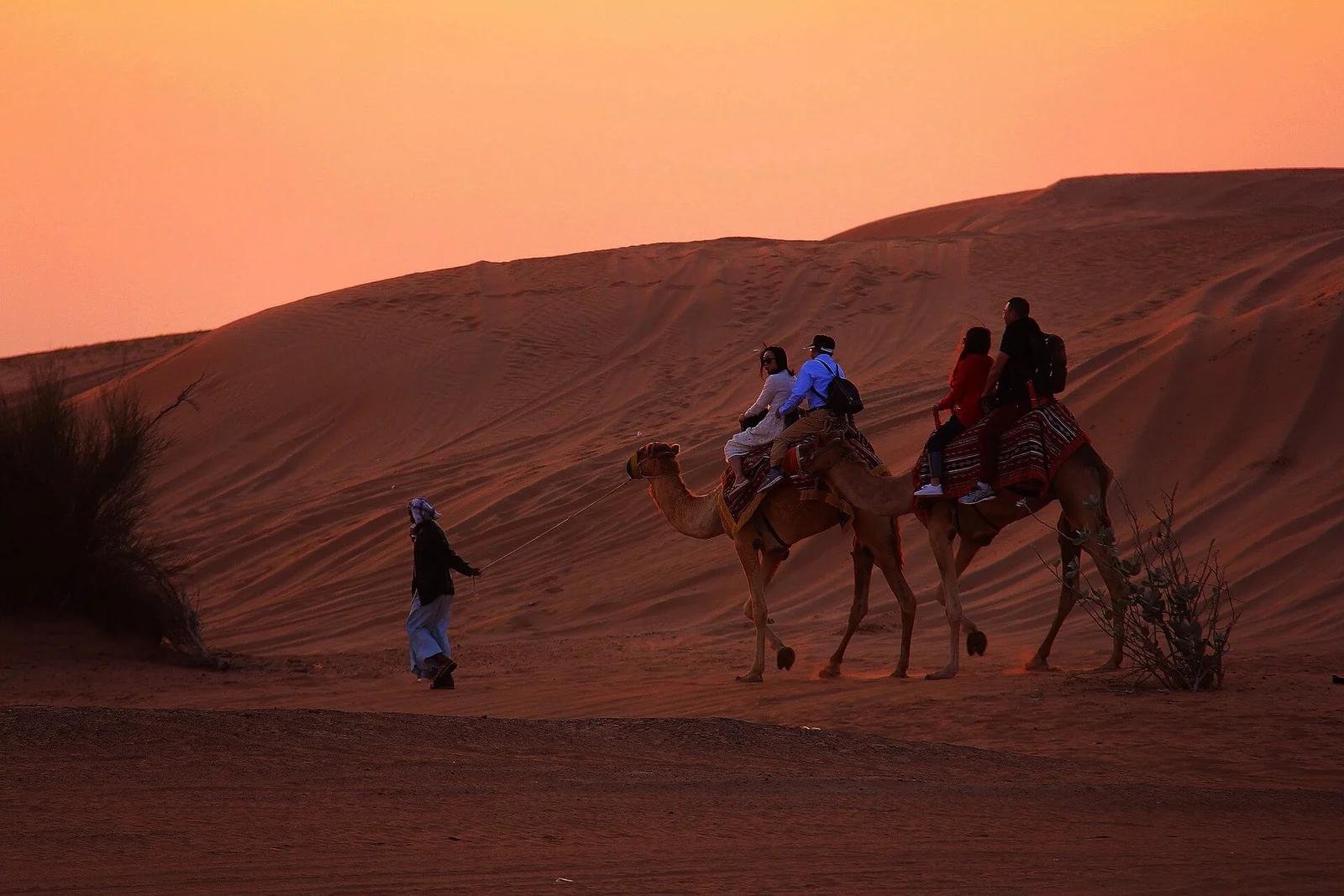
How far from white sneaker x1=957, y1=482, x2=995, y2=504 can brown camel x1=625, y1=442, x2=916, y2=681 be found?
89 centimetres

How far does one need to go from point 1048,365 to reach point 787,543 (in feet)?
8.16

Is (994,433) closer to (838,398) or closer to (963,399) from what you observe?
(963,399)

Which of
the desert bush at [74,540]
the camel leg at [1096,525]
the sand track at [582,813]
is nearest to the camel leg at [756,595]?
the camel leg at [1096,525]

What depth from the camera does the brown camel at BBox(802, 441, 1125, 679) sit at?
10.6 metres

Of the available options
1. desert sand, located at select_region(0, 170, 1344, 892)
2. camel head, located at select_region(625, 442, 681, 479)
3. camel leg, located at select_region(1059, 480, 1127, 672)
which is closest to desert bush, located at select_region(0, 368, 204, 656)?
desert sand, located at select_region(0, 170, 1344, 892)

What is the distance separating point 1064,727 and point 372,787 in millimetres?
4136

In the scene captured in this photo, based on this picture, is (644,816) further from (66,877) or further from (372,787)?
(66,877)

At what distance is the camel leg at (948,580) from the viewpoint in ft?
36.0

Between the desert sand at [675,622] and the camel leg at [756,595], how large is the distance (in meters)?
0.33

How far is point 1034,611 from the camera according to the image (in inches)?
542

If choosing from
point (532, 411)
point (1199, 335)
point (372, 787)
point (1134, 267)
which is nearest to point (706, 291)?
point (532, 411)

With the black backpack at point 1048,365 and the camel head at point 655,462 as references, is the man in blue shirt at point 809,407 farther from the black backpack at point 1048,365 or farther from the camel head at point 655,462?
the black backpack at point 1048,365

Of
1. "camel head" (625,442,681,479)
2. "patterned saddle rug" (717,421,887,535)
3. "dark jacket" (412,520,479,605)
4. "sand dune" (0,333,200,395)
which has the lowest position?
"dark jacket" (412,520,479,605)

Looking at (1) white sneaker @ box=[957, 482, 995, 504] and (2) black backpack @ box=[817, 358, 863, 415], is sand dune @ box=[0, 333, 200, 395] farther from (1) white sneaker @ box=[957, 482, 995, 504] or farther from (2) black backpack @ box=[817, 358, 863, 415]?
(1) white sneaker @ box=[957, 482, 995, 504]
